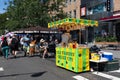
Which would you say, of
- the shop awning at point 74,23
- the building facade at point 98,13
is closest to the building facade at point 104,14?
the building facade at point 98,13

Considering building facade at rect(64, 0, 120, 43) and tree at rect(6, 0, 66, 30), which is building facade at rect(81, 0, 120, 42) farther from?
tree at rect(6, 0, 66, 30)

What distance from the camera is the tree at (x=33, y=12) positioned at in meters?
36.5

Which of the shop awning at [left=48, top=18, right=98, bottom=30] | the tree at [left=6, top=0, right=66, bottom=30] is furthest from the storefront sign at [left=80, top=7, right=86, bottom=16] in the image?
the shop awning at [left=48, top=18, right=98, bottom=30]

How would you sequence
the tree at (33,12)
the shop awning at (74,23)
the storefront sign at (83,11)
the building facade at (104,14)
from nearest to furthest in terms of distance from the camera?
the shop awning at (74,23), the building facade at (104,14), the tree at (33,12), the storefront sign at (83,11)

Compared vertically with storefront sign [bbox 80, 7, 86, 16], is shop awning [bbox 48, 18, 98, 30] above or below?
below

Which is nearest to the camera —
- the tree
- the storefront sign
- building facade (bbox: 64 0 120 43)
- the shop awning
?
the shop awning

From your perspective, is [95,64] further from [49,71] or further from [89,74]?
[49,71]

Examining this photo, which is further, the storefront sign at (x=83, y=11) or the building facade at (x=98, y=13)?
the storefront sign at (x=83, y=11)

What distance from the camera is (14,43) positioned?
19.0m

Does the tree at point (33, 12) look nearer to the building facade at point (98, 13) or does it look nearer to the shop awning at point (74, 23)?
the building facade at point (98, 13)

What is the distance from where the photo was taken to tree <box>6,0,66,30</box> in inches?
1437

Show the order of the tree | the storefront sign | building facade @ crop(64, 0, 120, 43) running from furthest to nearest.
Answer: the storefront sign
the tree
building facade @ crop(64, 0, 120, 43)

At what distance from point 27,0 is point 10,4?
4.89m

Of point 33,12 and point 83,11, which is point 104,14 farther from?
point 33,12
